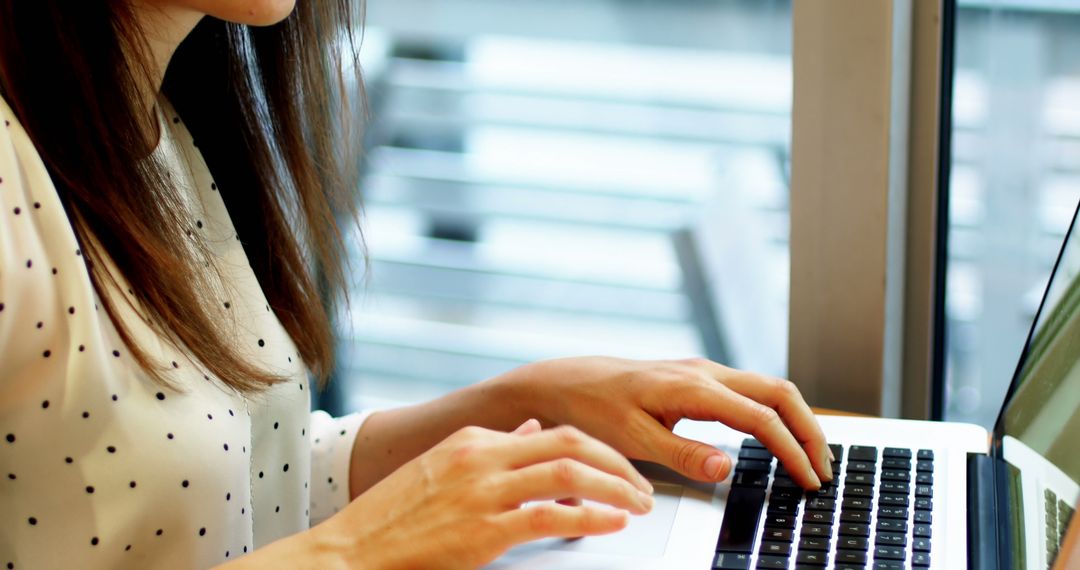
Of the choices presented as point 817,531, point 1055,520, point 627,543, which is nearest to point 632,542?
point 627,543

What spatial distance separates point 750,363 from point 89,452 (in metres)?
1.16

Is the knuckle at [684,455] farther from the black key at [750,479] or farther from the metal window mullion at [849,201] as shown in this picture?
the metal window mullion at [849,201]

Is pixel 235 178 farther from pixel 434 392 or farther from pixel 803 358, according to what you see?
pixel 434 392

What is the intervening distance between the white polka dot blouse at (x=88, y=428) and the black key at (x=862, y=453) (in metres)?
0.38

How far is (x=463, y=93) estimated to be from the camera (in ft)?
5.41

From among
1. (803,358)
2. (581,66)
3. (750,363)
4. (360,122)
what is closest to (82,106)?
(360,122)

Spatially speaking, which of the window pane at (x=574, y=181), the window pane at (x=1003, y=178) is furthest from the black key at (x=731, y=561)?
the window pane at (x=574, y=181)

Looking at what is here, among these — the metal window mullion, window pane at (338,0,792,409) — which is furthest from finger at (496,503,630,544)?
window pane at (338,0,792,409)

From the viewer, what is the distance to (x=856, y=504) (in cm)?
67

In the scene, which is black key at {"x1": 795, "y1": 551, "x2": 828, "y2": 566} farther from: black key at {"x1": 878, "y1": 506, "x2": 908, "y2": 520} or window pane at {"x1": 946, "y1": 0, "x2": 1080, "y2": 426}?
window pane at {"x1": 946, "y1": 0, "x2": 1080, "y2": 426}

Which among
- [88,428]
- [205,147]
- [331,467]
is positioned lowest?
[331,467]

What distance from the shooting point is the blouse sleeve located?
0.88 metres

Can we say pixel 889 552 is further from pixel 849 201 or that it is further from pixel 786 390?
pixel 849 201

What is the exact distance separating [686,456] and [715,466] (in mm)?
20
